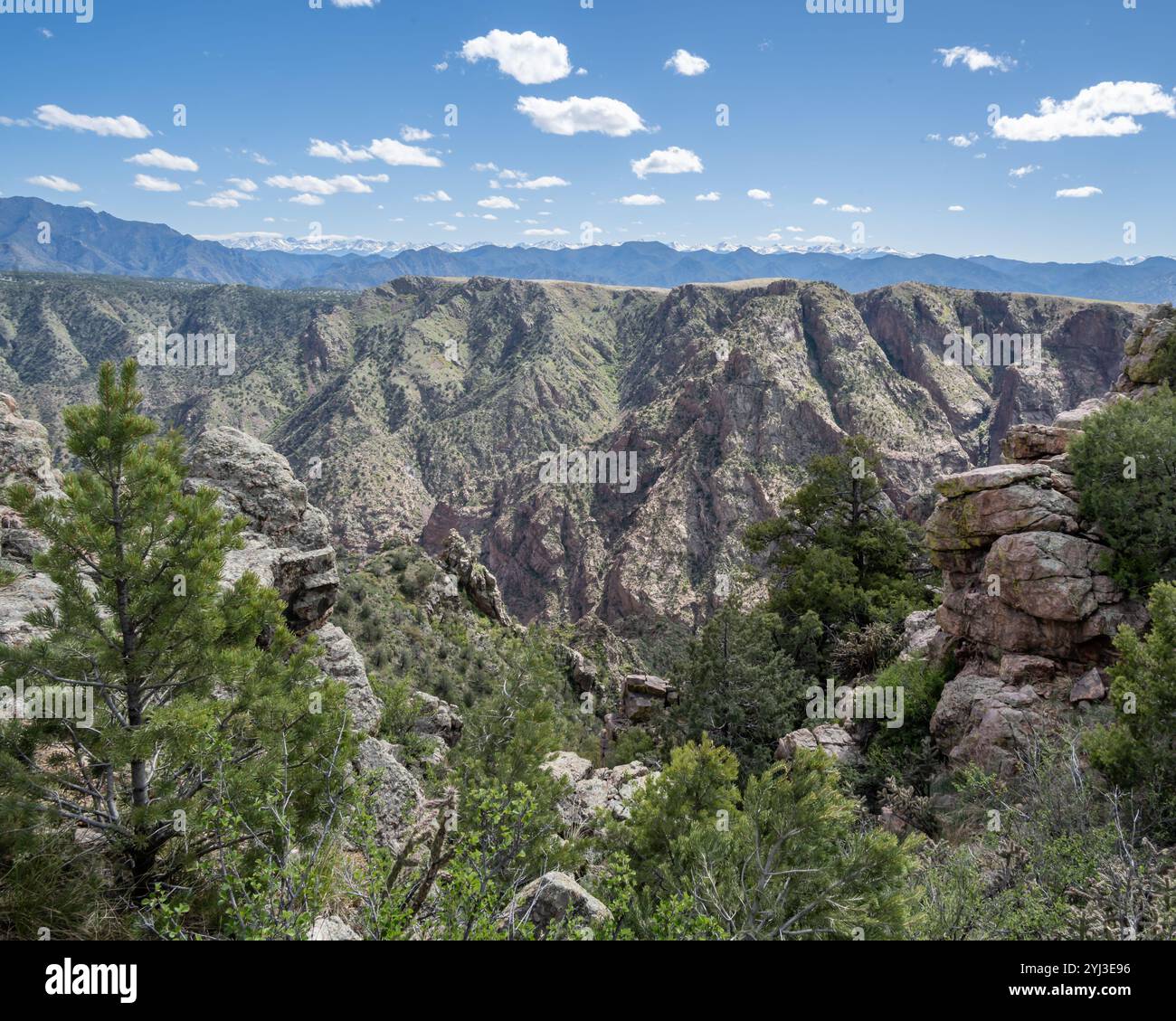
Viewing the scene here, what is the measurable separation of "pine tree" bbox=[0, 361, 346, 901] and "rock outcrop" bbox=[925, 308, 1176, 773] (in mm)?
12150

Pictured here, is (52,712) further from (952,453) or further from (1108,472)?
(952,453)

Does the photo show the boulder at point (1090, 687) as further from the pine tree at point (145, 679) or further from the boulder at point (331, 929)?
the pine tree at point (145, 679)

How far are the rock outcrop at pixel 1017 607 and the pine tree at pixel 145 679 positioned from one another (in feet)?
39.9

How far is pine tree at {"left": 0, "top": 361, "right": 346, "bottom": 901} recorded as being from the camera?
5645 millimetres

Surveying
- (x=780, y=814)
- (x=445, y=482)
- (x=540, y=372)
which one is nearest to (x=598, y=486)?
(x=445, y=482)

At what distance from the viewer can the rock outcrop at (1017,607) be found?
40.2ft

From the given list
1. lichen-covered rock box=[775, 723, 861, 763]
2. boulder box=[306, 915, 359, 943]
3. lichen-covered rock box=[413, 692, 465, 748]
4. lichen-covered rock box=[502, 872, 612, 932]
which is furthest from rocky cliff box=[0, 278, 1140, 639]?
lichen-covered rock box=[502, 872, 612, 932]

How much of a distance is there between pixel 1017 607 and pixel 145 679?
15367 mm

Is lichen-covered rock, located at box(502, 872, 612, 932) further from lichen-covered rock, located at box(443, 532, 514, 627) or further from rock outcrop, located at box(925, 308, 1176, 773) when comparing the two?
lichen-covered rock, located at box(443, 532, 514, 627)

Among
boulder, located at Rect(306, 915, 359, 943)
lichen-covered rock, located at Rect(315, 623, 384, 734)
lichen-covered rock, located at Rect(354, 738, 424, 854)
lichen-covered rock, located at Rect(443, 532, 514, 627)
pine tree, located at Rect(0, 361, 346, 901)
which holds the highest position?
pine tree, located at Rect(0, 361, 346, 901)

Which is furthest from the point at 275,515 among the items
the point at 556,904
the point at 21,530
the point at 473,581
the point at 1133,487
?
the point at 473,581

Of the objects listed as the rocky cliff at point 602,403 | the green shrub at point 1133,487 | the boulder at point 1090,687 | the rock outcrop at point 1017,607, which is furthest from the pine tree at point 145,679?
the rocky cliff at point 602,403

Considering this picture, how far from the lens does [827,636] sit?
2289 centimetres
